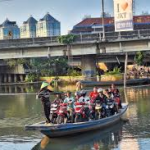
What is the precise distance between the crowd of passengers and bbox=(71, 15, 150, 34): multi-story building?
60.5 meters

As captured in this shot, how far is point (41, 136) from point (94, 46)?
114 feet

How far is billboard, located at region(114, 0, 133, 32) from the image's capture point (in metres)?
47.5

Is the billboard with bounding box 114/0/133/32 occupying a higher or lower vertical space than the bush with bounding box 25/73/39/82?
higher

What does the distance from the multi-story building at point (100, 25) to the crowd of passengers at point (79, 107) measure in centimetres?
6048

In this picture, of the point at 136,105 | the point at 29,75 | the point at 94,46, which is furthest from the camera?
the point at 29,75

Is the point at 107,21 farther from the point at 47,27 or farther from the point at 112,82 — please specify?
the point at 47,27

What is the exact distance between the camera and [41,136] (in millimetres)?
22469

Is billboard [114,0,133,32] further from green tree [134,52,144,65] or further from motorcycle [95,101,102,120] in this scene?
motorcycle [95,101,102,120]

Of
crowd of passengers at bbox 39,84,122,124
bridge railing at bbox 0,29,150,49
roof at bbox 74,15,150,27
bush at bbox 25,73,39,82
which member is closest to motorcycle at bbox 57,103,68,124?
crowd of passengers at bbox 39,84,122,124

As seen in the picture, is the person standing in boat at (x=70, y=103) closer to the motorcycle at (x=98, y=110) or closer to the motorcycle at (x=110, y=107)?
the motorcycle at (x=98, y=110)

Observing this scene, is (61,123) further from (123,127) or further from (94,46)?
(94,46)

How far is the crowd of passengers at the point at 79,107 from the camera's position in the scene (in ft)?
70.0

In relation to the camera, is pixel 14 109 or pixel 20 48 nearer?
pixel 14 109

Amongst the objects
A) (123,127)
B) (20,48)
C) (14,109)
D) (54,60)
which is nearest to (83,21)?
(54,60)
